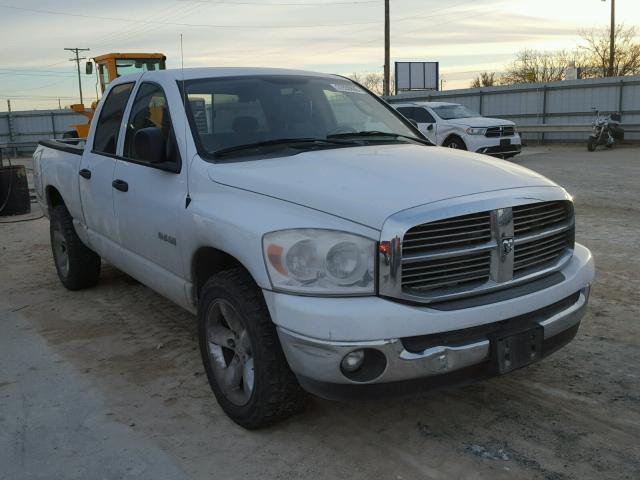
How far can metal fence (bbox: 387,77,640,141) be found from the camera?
2328 cm

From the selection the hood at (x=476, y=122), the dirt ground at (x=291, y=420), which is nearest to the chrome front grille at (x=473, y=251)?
the dirt ground at (x=291, y=420)

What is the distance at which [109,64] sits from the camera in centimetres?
1819

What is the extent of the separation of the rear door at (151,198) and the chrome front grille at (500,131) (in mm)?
13616

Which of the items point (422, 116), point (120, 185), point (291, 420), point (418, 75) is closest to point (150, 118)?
point (120, 185)

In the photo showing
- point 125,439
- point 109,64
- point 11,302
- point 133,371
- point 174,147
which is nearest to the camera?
point 125,439

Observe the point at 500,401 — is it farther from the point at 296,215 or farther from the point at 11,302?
the point at 11,302

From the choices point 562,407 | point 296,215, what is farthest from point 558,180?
point 296,215

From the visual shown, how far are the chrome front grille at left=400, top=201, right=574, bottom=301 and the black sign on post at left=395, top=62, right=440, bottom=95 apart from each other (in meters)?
37.5

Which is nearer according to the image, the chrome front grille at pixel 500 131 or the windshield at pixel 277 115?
the windshield at pixel 277 115

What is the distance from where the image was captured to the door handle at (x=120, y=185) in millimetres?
4249

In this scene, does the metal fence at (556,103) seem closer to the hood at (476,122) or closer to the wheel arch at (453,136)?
the hood at (476,122)

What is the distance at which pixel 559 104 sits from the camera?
25.6 m

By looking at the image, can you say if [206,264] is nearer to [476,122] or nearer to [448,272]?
[448,272]

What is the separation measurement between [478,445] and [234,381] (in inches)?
49.7
